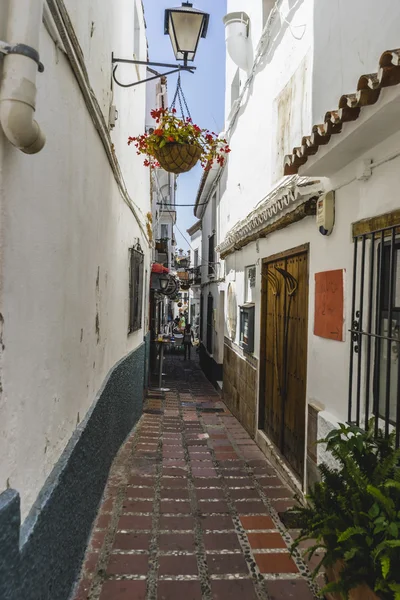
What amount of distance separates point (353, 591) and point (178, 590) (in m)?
1.13

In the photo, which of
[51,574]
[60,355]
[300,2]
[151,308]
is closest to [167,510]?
[51,574]

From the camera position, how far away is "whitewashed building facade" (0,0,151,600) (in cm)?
161

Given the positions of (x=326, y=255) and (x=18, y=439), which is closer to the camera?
(x=18, y=439)

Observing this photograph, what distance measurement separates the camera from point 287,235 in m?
5.34

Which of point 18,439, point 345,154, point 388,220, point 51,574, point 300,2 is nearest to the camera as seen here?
point 18,439

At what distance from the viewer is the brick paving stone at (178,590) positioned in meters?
2.78

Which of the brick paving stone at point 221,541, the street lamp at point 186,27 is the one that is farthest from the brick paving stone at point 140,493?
the street lamp at point 186,27

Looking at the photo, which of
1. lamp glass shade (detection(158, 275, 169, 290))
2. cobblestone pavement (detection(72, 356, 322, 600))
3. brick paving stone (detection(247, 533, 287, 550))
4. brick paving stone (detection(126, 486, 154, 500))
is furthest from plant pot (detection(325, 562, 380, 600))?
lamp glass shade (detection(158, 275, 169, 290))

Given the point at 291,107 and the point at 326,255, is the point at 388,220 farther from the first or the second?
the point at 291,107

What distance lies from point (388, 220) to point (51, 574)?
2.89 m

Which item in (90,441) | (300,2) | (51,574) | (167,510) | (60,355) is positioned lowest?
(167,510)

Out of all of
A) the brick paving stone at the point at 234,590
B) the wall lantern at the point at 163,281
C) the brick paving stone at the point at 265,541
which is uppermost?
the wall lantern at the point at 163,281

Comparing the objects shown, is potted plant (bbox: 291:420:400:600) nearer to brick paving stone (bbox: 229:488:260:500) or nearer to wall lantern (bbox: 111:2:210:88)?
brick paving stone (bbox: 229:488:260:500)

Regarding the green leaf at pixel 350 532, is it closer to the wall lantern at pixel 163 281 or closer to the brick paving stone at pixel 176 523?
the brick paving stone at pixel 176 523
